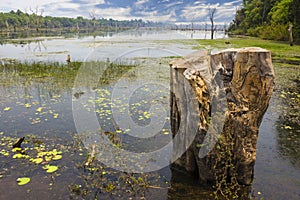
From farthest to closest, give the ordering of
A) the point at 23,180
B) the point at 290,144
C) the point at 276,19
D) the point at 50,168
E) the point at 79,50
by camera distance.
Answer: the point at 276,19 < the point at 79,50 < the point at 290,144 < the point at 50,168 < the point at 23,180

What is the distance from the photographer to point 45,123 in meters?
5.47

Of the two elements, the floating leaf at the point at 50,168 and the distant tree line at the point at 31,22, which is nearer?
the floating leaf at the point at 50,168

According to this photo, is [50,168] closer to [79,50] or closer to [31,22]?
[79,50]

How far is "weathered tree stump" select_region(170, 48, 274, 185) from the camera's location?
3.04 meters

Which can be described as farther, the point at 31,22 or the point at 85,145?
the point at 31,22

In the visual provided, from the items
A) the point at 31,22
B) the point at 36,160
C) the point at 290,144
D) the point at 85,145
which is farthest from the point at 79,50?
the point at 31,22

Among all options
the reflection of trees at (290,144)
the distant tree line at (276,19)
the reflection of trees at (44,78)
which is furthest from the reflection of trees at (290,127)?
the distant tree line at (276,19)

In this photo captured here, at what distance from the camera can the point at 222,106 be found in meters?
3.16

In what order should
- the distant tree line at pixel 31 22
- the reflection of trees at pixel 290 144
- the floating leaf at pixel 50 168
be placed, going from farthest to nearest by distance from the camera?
the distant tree line at pixel 31 22 < the reflection of trees at pixel 290 144 < the floating leaf at pixel 50 168

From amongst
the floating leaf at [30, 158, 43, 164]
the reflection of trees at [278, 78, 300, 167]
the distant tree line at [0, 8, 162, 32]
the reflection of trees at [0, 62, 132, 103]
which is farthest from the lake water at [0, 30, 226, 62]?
the distant tree line at [0, 8, 162, 32]

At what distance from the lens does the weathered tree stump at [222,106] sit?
3043 mm

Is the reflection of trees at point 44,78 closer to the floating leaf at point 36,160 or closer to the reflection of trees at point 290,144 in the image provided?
the floating leaf at point 36,160

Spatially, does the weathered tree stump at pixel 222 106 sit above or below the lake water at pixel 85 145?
above

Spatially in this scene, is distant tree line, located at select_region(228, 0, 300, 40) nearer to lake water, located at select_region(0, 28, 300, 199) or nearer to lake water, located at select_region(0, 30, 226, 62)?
lake water, located at select_region(0, 30, 226, 62)
